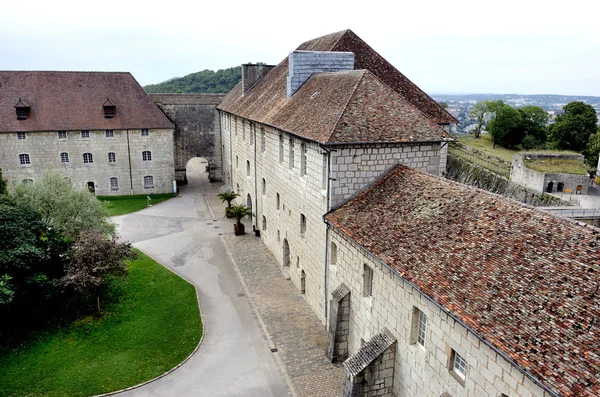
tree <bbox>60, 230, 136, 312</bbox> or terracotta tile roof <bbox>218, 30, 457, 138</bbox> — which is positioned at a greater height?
terracotta tile roof <bbox>218, 30, 457, 138</bbox>

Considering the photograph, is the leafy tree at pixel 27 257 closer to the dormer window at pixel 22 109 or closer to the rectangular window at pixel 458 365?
the rectangular window at pixel 458 365

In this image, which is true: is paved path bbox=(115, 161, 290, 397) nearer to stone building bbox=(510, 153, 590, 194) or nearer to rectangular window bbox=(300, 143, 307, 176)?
rectangular window bbox=(300, 143, 307, 176)

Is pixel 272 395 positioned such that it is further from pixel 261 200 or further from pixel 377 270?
pixel 261 200

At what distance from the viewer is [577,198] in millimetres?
33281

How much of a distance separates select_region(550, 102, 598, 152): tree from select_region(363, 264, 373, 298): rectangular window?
166 ft

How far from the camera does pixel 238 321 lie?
1983 centimetres

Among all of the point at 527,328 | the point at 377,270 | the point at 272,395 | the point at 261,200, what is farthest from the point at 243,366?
the point at 261,200

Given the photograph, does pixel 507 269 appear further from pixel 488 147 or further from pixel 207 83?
pixel 207 83

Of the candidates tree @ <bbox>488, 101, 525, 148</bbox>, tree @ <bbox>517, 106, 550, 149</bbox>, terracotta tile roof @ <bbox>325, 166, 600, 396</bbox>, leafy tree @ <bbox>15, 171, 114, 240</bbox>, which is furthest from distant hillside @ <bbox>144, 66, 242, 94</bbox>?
terracotta tile roof @ <bbox>325, 166, 600, 396</bbox>

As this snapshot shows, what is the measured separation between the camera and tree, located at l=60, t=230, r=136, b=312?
1848 cm

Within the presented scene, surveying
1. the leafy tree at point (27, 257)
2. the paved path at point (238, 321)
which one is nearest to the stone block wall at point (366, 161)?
the paved path at point (238, 321)

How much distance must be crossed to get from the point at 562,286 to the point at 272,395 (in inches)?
398

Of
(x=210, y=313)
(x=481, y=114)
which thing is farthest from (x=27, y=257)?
(x=481, y=114)

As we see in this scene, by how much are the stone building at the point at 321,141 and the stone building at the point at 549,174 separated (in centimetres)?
1387
